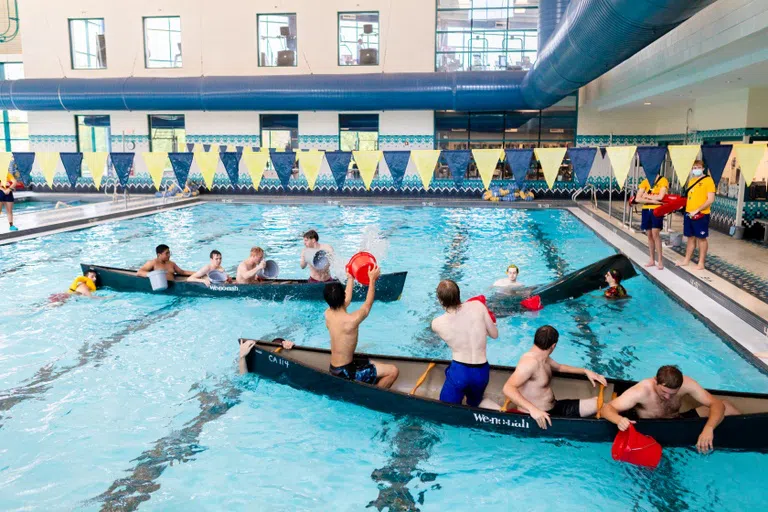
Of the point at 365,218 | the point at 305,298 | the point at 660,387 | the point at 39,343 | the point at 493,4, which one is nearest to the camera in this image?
the point at 660,387

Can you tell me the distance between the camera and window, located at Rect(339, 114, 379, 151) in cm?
2231

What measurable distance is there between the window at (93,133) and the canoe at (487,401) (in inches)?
820

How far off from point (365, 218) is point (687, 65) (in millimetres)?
9567

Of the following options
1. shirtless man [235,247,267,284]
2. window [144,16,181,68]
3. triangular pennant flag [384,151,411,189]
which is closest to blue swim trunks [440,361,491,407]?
shirtless man [235,247,267,284]

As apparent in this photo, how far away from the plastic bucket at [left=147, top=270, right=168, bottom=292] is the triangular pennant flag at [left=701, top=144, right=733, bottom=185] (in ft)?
26.2

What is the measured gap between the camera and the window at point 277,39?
22359 millimetres

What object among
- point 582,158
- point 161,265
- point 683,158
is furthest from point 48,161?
point 683,158

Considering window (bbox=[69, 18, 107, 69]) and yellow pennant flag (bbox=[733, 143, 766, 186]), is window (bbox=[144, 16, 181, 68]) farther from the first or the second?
yellow pennant flag (bbox=[733, 143, 766, 186])

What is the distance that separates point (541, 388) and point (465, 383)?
1.81ft

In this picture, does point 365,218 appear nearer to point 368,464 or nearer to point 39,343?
point 39,343

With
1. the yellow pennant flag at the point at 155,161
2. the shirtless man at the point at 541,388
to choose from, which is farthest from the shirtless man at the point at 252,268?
the yellow pennant flag at the point at 155,161

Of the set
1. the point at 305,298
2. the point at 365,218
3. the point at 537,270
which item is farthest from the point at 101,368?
the point at 365,218

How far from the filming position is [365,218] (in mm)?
18172

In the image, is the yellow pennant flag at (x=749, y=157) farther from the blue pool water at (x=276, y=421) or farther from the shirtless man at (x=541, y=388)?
the shirtless man at (x=541, y=388)
